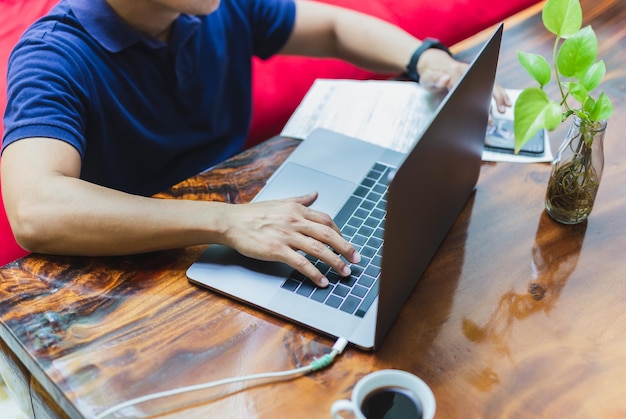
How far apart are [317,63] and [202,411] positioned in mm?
1187

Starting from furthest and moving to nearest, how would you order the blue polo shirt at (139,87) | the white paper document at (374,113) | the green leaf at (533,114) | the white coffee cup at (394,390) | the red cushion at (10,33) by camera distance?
the red cushion at (10,33) < the white paper document at (374,113) < the blue polo shirt at (139,87) < the green leaf at (533,114) < the white coffee cup at (394,390)

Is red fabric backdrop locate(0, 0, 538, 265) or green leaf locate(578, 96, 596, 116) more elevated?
green leaf locate(578, 96, 596, 116)

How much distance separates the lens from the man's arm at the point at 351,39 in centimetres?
134

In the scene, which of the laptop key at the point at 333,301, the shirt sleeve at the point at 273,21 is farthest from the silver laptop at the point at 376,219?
the shirt sleeve at the point at 273,21

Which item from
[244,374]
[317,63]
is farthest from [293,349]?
[317,63]

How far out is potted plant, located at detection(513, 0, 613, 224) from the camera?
0.75 metres

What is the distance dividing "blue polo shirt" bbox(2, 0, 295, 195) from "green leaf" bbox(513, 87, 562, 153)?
2.04 ft

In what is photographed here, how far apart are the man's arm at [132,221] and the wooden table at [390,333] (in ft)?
0.12

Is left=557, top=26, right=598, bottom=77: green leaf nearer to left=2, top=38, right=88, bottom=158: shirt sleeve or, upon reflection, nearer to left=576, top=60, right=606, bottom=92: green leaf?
left=576, top=60, right=606, bottom=92: green leaf

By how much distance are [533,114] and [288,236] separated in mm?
342

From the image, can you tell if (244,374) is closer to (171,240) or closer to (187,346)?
(187,346)

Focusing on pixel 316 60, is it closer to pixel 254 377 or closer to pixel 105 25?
pixel 105 25

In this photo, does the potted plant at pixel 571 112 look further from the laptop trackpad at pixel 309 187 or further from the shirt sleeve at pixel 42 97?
the shirt sleeve at pixel 42 97

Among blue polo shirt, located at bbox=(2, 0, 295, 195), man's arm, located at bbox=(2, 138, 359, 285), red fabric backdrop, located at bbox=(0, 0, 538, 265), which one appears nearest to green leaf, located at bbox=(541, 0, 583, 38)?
man's arm, located at bbox=(2, 138, 359, 285)
